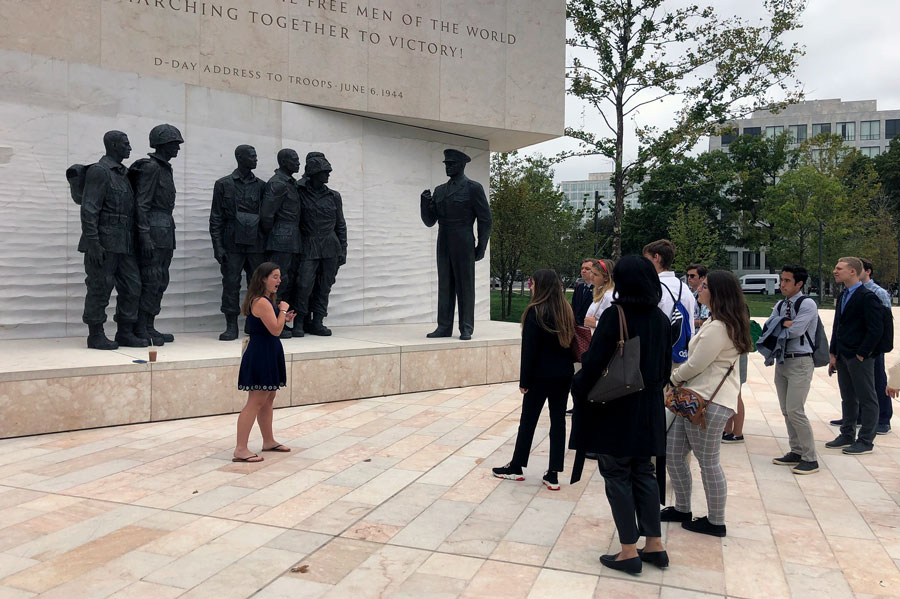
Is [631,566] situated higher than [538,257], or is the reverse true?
[538,257]

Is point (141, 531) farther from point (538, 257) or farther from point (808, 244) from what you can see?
point (808, 244)

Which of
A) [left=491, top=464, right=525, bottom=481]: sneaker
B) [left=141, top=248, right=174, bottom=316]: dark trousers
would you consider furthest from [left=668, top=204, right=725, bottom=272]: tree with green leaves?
[left=491, top=464, right=525, bottom=481]: sneaker

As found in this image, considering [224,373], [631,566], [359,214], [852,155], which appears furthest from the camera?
[852,155]

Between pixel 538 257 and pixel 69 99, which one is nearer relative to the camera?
pixel 69 99

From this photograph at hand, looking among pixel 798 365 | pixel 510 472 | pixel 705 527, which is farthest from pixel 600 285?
pixel 705 527

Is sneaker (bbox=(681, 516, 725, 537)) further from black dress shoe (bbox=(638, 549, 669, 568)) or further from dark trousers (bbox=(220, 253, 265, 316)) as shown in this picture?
dark trousers (bbox=(220, 253, 265, 316))

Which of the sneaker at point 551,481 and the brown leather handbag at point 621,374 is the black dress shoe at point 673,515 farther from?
the brown leather handbag at point 621,374

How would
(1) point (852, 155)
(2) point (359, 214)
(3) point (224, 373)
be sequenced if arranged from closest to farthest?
(3) point (224, 373)
(2) point (359, 214)
(1) point (852, 155)

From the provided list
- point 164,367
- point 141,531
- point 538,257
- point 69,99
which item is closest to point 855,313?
point 141,531

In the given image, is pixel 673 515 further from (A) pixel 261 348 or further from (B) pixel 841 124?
(B) pixel 841 124

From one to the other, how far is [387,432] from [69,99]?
6.50 m

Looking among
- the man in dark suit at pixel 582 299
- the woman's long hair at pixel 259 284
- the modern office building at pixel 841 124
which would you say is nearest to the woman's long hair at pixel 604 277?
the man in dark suit at pixel 582 299

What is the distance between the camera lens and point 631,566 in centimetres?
375

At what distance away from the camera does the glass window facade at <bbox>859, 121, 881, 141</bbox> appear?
230 ft
